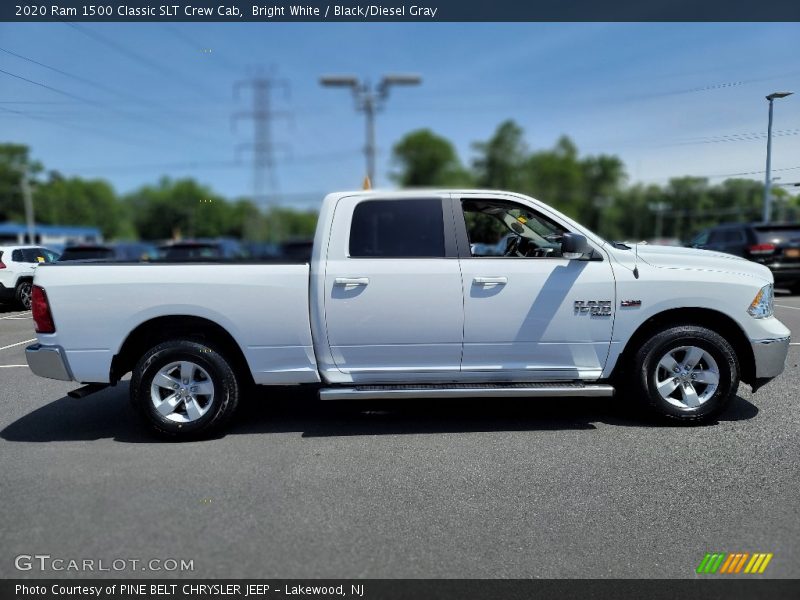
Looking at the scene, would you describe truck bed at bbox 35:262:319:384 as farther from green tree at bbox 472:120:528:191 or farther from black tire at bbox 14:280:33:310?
green tree at bbox 472:120:528:191

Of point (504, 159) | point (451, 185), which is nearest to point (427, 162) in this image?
point (451, 185)

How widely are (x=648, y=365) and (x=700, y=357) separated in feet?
1.52

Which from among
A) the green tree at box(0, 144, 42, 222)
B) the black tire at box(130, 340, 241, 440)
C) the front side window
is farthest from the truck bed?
the green tree at box(0, 144, 42, 222)

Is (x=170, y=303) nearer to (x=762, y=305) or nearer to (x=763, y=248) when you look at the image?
(x=762, y=305)

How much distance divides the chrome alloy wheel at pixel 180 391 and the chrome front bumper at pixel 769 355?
4491mm

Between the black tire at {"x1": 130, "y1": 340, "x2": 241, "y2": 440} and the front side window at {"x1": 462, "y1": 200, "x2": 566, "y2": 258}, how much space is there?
7.45ft

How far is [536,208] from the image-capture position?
15.4ft

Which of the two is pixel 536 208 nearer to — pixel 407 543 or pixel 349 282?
pixel 349 282

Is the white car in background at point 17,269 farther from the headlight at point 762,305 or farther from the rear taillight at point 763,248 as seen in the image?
the rear taillight at point 763,248

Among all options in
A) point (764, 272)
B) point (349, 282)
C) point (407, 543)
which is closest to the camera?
point (407, 543)

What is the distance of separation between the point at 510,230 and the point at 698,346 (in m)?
1.91

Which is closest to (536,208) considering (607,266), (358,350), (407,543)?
(607,266)

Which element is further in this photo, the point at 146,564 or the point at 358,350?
the point at 358,350
